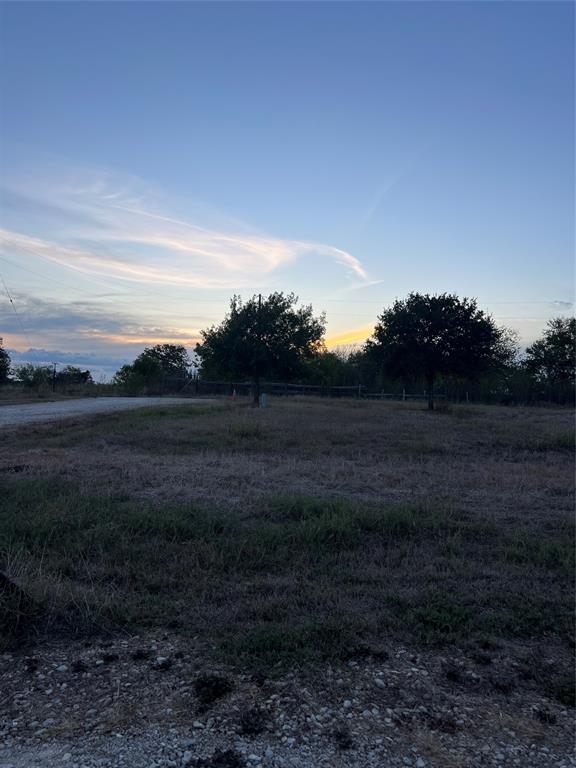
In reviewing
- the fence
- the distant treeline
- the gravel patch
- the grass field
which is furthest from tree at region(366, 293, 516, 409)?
the gravel patch

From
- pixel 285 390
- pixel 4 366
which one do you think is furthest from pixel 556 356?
pixel 4 366

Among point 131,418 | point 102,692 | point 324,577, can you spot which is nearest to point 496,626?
point 324,577

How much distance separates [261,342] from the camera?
111 ft

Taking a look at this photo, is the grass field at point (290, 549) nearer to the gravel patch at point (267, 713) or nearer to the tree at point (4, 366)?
the gravel patch at point (267, 713)

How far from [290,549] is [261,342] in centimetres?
2813

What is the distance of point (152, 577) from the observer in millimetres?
5145

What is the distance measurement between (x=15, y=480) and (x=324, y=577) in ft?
18.3

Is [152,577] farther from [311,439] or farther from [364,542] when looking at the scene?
[311,439]

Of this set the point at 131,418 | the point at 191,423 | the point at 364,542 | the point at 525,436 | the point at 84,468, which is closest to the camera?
the point at 364,542

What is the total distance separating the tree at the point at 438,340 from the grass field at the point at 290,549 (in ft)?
64.5

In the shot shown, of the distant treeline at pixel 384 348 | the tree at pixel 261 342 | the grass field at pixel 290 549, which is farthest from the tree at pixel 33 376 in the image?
the grass field at pixel 290 549

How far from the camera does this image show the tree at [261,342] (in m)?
33.7

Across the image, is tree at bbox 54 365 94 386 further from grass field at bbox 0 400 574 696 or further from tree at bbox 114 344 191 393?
grass field at bbox 0 400 574 696

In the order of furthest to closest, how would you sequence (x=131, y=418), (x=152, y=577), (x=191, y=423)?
(x=131, y=418) < (x=191, y=423) < (x=152, y=577)
